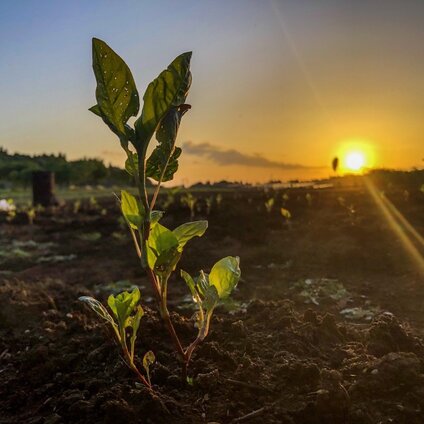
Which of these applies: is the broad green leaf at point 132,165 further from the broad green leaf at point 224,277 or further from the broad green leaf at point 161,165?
the broad green leaf at point 224,277

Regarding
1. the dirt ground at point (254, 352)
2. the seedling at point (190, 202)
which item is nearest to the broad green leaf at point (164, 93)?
the dirt ground at point (254, 352)

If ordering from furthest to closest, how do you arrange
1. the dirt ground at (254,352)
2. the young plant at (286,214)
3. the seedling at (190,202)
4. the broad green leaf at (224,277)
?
1. the seedling at (190,202)
2. the young plant at (286,214)
3. the broad green leaf at (224,277)
4. the dirt ground at (254,352)

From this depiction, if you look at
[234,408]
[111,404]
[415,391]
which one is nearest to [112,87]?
[111,404]

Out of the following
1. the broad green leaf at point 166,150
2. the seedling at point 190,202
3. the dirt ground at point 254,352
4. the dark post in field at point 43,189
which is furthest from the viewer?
the dark post in field at point 43,189

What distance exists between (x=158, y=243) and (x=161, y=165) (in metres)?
0.36

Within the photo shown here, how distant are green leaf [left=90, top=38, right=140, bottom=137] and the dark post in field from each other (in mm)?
17794

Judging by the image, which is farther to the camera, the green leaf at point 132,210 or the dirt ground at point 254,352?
the dirt ground at point 254,352

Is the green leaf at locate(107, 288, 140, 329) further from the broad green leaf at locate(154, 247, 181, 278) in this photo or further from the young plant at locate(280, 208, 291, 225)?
the young plant at locate(280, 208, 291, 225)

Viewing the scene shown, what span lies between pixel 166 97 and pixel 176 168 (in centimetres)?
39

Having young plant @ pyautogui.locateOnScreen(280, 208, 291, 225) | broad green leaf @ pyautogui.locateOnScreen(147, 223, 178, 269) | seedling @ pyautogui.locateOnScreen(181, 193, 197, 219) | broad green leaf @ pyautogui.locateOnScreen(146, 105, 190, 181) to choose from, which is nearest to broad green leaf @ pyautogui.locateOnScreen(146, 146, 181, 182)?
broad green leaf @ pyautogui.locateOnScreen(146, 105, 190, 181)

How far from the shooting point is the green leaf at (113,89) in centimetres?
182

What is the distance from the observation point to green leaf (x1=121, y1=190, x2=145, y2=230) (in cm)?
188

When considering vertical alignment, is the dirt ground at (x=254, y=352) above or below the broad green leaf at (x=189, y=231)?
below

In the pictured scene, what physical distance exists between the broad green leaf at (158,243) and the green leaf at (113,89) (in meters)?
0.40
